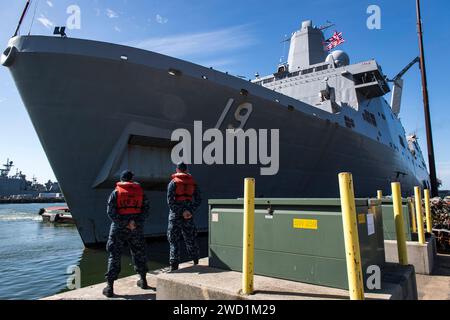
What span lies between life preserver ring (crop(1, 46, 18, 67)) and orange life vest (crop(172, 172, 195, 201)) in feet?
18.9

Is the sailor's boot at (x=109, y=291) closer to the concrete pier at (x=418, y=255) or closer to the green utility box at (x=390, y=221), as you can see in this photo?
the concrete pier at (x=418, y=255)

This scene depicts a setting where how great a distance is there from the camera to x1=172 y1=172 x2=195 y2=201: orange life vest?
4.55 m

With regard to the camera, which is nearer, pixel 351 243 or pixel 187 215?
pixel 351 243

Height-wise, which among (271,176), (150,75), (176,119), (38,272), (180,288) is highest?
(150,75)

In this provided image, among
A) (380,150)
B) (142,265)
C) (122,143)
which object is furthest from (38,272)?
(380,150)

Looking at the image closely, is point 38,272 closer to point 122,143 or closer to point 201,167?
point 122,143

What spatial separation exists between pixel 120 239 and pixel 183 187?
114cm

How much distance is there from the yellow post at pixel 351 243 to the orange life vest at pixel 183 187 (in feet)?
8.91

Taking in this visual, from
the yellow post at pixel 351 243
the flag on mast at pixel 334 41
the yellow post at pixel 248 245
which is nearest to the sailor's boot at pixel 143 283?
the yellow post at pixel 248 245

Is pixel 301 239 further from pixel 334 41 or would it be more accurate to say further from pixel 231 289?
pixel 334 41

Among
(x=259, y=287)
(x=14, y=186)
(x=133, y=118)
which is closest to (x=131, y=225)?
(x=259, y=287)

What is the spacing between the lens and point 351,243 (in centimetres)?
226

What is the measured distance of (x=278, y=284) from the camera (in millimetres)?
2855
